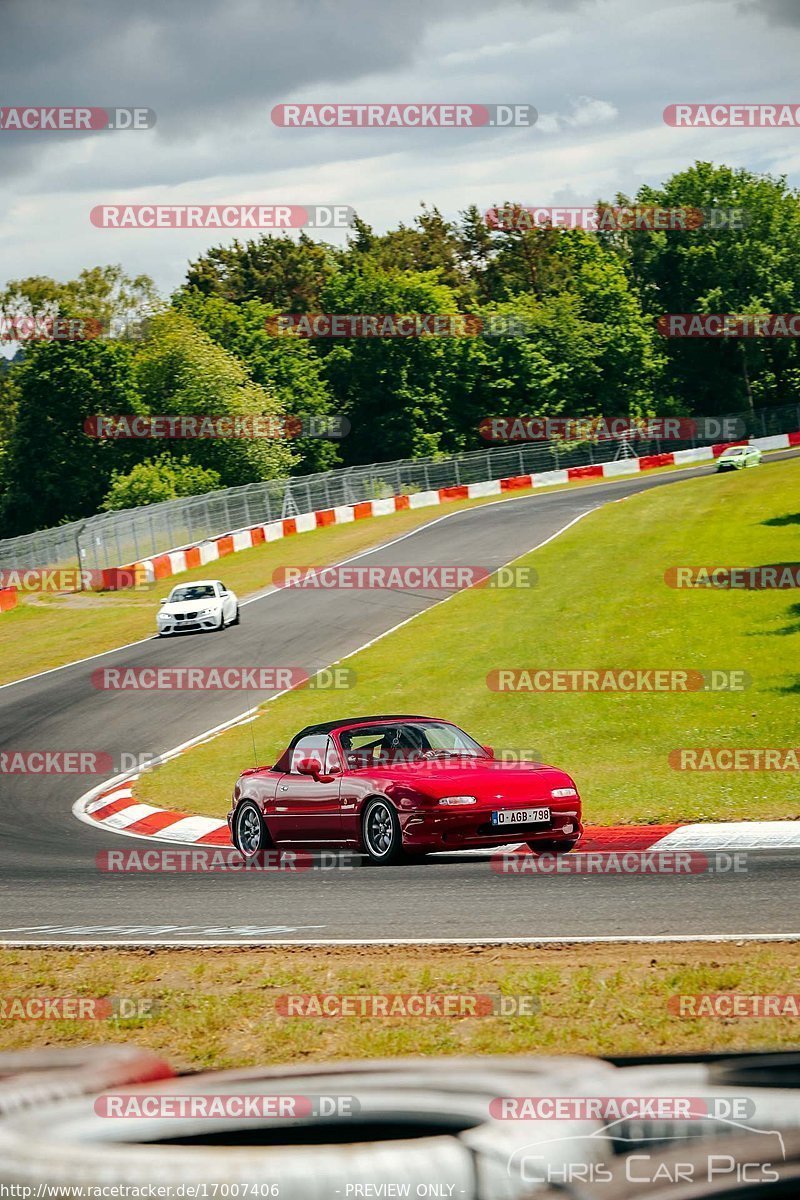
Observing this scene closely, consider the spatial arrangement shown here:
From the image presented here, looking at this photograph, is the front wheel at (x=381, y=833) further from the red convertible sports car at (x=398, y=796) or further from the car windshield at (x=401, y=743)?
the car windshield at (x=401, y=743)

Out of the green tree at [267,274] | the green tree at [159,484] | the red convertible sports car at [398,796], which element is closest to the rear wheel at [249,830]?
the red convertible sports car at [398,796]

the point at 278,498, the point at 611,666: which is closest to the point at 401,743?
the point at 611,666

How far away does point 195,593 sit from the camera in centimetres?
3350

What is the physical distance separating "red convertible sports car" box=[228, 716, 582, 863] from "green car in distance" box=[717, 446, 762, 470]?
47682mm

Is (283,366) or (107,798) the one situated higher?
(283,366)

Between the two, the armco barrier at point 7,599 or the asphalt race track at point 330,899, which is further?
the armco barrier at point 7,599

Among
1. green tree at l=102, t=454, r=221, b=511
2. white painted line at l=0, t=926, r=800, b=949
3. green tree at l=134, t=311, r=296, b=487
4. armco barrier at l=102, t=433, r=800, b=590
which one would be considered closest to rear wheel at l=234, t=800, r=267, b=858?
white painted line at l=0, t=926, r=800, b=949

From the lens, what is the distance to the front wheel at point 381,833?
1198 cm

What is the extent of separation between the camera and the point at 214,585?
3359cm

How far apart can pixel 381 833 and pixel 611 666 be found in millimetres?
10954

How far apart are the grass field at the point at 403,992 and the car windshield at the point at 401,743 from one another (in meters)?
4.34

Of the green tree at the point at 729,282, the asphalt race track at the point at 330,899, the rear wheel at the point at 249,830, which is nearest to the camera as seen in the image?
the asphalt race track at the point at 330,899

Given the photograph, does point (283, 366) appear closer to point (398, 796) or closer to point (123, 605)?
point (123, 605)

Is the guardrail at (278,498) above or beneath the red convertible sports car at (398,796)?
above
